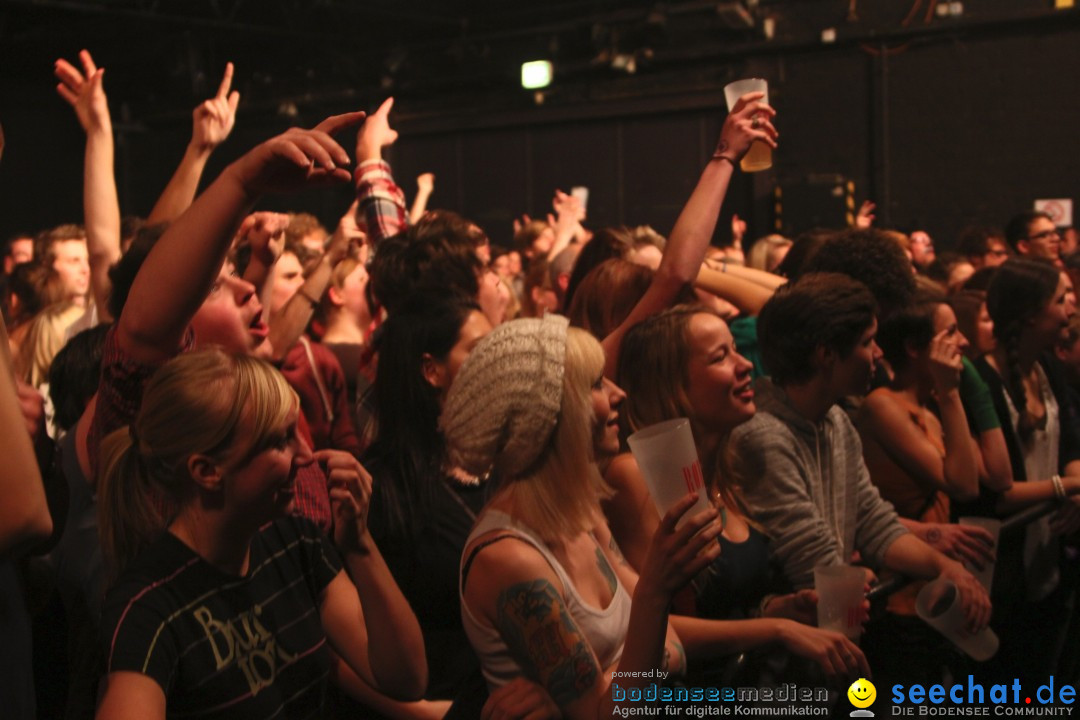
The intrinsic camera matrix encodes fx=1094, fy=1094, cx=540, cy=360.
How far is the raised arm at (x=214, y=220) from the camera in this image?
158 cm

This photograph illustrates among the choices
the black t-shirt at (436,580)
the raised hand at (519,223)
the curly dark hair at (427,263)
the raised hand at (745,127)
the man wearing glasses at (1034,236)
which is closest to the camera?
the black t-shirt at (436,580)

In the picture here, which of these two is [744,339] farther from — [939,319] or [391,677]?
[391,677]

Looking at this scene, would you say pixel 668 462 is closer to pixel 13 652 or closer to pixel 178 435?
pixel 178 435

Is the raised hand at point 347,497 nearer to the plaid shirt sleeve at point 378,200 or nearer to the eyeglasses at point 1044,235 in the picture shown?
the plaid shirt sleeve at point 378,200

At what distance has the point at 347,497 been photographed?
1.66 metres

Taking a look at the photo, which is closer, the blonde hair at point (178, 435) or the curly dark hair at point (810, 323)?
the blonde hair at point (178, 435)

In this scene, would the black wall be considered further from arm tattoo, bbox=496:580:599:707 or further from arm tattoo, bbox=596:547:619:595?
arm tattoo, bbox=496:580:599:707

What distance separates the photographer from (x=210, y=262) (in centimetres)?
160

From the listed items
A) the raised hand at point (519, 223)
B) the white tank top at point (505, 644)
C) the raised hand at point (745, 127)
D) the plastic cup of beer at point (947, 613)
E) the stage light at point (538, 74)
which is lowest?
the plastic cup of beer at point (947, 613)

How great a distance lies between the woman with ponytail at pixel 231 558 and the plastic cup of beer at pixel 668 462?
44 centimetres

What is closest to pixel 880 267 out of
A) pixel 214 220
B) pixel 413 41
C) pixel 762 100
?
pixel 762 100

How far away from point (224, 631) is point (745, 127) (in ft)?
5.66

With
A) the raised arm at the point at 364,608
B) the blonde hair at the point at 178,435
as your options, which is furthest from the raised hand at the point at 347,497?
the blonde hair at the point at 178,435

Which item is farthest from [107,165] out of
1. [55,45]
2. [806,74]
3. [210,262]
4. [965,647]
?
[55,45]
